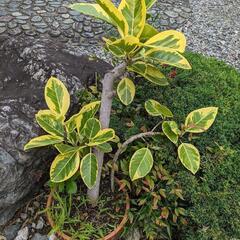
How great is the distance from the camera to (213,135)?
2498 mm

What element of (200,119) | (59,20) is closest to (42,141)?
(200,119)

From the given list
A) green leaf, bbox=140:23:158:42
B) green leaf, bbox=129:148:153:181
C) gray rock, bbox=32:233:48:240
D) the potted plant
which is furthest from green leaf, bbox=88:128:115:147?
gray rock, bbox=32:233:48:240

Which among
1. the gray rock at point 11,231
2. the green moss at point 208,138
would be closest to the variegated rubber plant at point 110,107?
the green moss at point 208,138

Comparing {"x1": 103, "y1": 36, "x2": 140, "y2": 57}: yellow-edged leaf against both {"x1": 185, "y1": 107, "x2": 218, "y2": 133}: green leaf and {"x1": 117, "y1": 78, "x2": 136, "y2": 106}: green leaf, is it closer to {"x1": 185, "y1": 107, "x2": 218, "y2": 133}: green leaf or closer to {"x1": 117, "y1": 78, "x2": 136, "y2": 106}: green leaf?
{"x1": 117, "y1": 78, "x2": 136, "y2": 106}: green leaf

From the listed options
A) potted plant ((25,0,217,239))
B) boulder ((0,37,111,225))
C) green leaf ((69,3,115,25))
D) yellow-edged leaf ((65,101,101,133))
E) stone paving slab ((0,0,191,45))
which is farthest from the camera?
stone paving slab ((0,0,191,45))

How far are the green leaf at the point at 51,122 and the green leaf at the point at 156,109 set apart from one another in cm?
52

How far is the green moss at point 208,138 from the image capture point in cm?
225

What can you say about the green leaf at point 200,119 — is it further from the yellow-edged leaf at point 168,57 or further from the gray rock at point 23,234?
the gray rock at point 23,234

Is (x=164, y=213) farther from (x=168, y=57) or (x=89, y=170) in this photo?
(x=168, y=57)

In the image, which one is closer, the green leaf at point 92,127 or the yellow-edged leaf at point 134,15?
the yellow-edged leaf at point 134,15

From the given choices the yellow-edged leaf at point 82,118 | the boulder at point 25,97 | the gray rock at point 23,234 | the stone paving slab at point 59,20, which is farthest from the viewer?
the stone paving slab at point 59,20

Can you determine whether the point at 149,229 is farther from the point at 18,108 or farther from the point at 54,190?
the point at 18,108

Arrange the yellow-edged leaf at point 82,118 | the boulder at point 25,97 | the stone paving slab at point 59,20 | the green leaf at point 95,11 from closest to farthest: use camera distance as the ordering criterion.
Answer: the green leaf at point 95,11 → the yellow-edged leaf at point 82,118 → the boulder at point 25,97 → the stone paving slab at point 59,20

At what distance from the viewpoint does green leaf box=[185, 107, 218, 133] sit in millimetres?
2334
